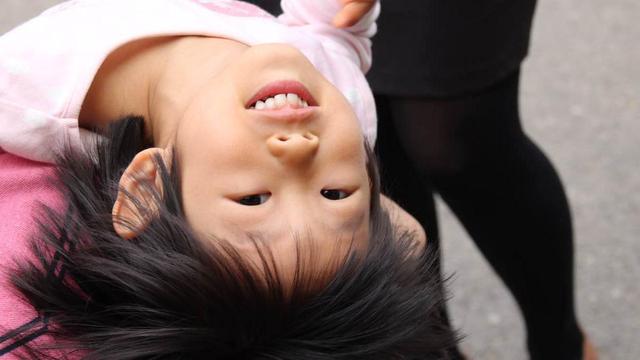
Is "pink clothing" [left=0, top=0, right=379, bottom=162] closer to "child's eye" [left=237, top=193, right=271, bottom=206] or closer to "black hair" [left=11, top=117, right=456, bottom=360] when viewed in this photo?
"black hair" [left=11, top=117, right=456, bottom=360]

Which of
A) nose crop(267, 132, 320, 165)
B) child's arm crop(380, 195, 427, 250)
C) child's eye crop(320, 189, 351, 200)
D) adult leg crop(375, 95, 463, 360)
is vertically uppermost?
nose crop(267, 132, 320, 165)

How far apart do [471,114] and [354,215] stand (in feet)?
1.47

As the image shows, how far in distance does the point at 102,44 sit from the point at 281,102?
0.93ft

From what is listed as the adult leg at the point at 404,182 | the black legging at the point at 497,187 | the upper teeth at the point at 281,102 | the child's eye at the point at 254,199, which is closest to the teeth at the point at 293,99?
the upper teeth at the point at 281,102

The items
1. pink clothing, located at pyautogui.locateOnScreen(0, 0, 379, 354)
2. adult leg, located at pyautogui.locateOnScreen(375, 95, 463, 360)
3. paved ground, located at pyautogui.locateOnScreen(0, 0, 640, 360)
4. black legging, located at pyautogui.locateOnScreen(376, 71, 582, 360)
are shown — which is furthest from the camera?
paved ground, located at pyautogui.locateOnScreen(0, 0, 640, 360)

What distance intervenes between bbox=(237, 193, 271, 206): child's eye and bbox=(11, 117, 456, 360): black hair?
5 centimetres

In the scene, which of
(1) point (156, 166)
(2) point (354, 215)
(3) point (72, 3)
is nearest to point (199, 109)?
(1) point (156, 166)

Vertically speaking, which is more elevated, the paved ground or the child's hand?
the child's hand

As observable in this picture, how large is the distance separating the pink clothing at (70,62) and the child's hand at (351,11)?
0.05 meters

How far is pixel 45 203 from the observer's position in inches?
43.4

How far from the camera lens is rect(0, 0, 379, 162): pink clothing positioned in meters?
1.12

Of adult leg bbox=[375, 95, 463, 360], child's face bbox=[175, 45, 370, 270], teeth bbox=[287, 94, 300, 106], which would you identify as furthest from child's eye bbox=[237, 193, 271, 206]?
adult leg bbox=[375, 95, 463, 360]

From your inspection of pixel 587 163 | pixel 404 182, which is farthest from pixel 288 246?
pixel 587 163

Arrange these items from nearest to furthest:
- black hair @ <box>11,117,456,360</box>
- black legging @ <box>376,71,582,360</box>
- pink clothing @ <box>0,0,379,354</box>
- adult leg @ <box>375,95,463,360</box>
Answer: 1. black hair @ <box>11,117,456,360</box>
2. pink clothing @ <box>0,0,379,354</box>
3. black legging @ <box>376,71,582,360</box>
4. adult leg @ <box>375,95,463,360</box>
